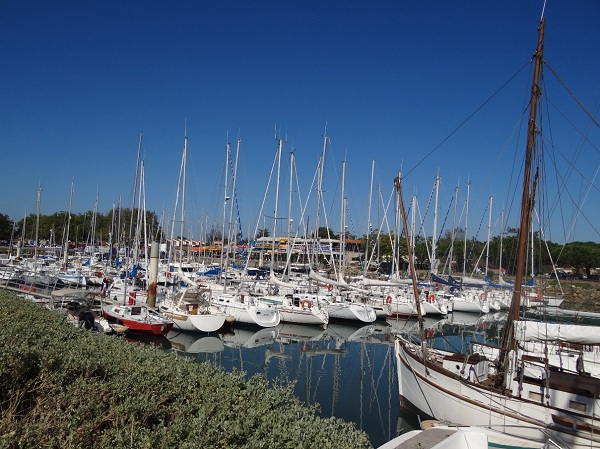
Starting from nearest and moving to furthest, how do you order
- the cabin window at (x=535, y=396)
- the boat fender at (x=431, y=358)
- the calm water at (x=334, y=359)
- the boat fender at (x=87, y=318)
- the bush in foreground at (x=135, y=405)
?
the bush in foreground at (x=135, y=405) → the cabin window at (x=535, y=396) → the boat fender at (x=431, y=358) → the calm water at (x=334, y=359) → the boat fender at (x=87, y=318)

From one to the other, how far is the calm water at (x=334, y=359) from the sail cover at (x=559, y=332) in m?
2.64

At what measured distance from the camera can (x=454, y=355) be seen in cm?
1689

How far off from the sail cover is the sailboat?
3 cm

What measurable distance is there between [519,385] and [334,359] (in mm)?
13252

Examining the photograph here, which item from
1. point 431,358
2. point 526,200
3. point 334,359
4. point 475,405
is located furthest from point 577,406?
point 334,359

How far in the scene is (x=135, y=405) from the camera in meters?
6.62

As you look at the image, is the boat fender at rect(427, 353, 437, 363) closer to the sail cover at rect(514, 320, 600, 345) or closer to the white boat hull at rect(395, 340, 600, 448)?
the white boat hull at rect(395, 340, 600, 448)

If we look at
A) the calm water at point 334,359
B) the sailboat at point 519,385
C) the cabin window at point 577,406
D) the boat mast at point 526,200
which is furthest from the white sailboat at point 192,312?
the cabin window at point 577,406

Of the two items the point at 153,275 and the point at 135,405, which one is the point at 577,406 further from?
the point at 153,275

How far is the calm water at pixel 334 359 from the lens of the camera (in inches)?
679

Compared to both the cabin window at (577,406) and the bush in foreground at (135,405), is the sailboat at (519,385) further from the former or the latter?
the bush in foreground at (135,405)

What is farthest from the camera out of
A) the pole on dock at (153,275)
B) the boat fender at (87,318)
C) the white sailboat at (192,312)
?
the pole on dock at (153,275)

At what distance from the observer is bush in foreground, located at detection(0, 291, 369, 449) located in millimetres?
5785

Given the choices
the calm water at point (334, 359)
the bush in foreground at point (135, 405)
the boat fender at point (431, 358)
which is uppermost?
the bush in foreground at point (135, 405)
